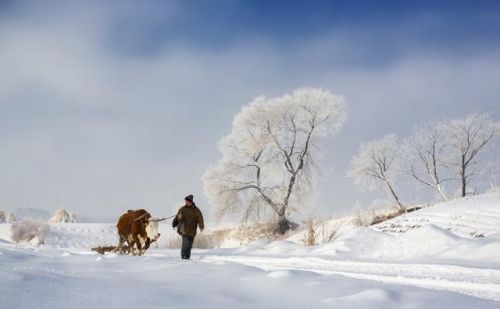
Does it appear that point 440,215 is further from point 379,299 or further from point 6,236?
point 6,236

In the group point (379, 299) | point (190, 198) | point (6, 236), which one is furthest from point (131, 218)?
point (6, 236)

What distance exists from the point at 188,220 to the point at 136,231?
4.82 ft

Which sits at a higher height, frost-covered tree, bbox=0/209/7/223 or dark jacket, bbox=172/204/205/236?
frost-covered tree, bbox=0/209/7/223

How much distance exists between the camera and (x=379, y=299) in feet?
16.6

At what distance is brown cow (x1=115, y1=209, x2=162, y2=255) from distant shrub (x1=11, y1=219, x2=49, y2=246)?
48.0 feet

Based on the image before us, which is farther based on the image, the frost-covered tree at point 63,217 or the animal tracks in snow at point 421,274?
the frost-covered tree at point 63,217

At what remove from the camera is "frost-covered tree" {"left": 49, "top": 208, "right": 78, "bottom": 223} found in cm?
3567

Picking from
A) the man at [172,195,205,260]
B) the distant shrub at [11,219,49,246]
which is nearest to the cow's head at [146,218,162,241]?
the man at [172,195,205,260]

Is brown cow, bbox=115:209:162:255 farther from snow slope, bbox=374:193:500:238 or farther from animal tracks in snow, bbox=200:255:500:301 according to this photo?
snow slope, bbox=374:193:500:238

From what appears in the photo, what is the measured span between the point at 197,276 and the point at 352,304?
258 centimetres

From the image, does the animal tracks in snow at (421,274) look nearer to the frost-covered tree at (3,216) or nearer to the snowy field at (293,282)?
the snowy field at (293,282)

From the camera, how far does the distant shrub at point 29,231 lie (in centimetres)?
2662

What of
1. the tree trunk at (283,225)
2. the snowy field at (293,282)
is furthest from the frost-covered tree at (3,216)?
the snowy field at (293,282)

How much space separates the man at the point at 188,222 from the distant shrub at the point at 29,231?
16.0 m
